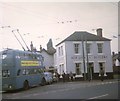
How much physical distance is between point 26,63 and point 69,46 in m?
24.7

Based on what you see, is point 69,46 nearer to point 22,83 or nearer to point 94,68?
point 94,68

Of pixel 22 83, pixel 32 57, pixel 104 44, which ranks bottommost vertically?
pixel 22 83

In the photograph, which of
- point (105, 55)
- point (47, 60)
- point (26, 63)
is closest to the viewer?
point (26, 63)

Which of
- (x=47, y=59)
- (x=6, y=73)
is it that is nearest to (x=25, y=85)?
(x=6, y=73)

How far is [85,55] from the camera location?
57.1m

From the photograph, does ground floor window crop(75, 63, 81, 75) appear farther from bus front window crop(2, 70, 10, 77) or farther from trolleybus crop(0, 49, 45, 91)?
bus front window crop(2, 70, 10, 77)

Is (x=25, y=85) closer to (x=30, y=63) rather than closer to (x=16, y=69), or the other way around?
(x=30, y=63)

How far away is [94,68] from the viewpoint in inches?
2215

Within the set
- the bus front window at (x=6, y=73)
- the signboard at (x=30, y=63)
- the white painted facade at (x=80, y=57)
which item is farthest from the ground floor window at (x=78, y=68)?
the bus front window at (x=6, y=73)

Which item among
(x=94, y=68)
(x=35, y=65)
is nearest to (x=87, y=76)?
(x=94, y=68)

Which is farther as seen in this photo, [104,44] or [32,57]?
[104,44]

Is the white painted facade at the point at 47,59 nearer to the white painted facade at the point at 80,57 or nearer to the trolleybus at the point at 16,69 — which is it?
the white painted facade at the point at 80,57

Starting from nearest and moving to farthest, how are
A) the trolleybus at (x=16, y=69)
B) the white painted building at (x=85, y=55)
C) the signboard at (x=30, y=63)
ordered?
1. the trolleybus at (x=16, y=69)
2. the signboard at (x=30, y=63)
3. the white painted building at (x=85, y=55)

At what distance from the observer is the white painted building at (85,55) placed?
182ft
